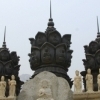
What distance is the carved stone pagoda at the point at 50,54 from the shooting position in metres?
15.6

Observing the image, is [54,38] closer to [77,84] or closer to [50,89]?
[77,84]

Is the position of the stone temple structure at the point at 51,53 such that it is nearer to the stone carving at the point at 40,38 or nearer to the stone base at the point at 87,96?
the stone carving at the point at 40,38

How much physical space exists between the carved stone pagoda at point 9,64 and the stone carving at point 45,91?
615 centimetres

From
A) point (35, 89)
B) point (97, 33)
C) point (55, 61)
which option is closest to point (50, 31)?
point (55, 61)

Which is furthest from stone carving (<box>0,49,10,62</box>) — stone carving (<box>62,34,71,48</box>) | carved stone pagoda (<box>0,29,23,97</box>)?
stone carving (<box>62,34,71,48</box>)

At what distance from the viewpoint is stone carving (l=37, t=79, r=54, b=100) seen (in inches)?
451

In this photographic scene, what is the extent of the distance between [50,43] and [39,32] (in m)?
0.87

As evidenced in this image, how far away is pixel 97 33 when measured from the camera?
61.4 ft

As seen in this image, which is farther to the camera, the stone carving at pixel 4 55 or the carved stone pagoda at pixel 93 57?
the stone carving at pixel 4 55

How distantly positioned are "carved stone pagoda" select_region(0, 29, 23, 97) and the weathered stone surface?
18.4 ft

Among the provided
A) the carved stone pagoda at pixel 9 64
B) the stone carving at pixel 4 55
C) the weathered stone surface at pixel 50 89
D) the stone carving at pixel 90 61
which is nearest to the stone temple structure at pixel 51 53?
the stone carving at pixel 90 61

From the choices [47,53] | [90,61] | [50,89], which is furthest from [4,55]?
[50,89]

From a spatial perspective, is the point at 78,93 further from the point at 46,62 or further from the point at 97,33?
the point at 97,33

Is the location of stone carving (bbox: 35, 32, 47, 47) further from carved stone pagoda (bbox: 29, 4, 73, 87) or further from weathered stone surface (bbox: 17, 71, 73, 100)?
weathered stone surface (bbox: 17, 71, 73, 100)
